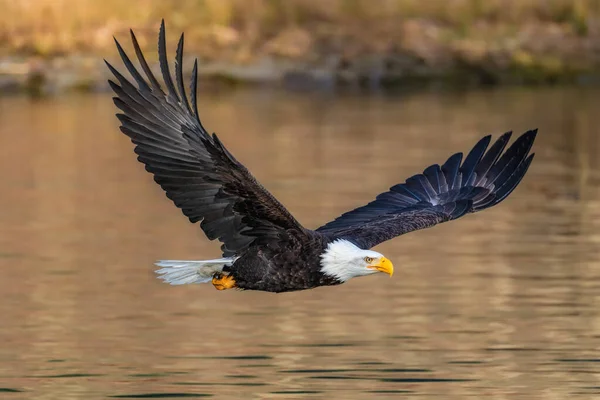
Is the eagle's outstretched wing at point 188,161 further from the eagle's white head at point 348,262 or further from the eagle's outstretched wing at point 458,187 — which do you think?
the eagle's outstretched wing at point 458,187

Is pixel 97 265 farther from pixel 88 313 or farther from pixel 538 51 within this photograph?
pixel 538 51

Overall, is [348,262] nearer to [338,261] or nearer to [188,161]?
[338,261]

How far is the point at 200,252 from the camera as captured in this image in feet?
48.4

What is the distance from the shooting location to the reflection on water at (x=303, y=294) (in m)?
9.93

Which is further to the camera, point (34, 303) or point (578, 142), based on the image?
point (578, 142)

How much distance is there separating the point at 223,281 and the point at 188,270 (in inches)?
8.1

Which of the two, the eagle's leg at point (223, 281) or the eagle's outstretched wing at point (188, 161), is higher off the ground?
the eagle's outstretched wing at point (188, 161)

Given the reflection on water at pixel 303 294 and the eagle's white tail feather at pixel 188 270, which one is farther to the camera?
the reflection on water at pixel 303 294

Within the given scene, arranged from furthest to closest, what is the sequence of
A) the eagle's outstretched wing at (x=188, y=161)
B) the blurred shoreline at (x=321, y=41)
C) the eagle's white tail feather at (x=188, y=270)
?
the blurred shoreline at (x=321, y=41) < the eagle's white tail feather at (x=188, y=270) < the eagle's outstretched wing at (x=188, y=161)

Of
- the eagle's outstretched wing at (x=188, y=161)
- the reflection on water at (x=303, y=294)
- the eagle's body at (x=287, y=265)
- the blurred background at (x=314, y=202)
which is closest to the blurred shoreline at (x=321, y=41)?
the blurred background at (x=314, y=202)

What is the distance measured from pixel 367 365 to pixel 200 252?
4708 millimetres

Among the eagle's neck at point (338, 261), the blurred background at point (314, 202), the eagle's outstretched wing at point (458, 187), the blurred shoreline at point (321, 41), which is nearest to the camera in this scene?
the eagle's neck at point (338, 261)

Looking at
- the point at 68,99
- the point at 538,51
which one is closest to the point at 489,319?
the point at 68,99

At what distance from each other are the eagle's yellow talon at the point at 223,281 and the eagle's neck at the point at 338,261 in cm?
55
